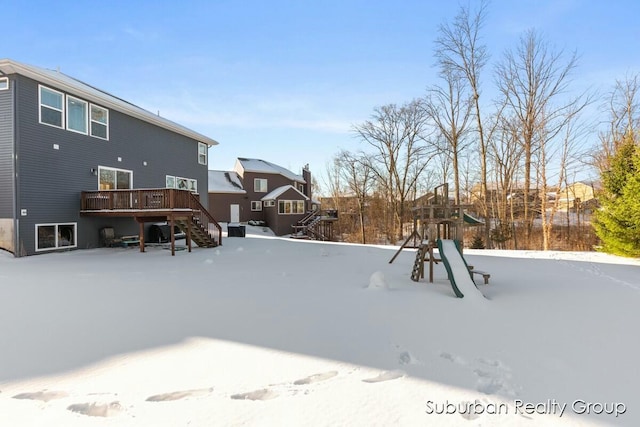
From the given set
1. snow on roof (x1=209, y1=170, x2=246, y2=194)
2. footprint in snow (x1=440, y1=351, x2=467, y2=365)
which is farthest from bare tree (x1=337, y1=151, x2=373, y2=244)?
footprint in snow (x1=440, y1=351, x2=467, y2=365)

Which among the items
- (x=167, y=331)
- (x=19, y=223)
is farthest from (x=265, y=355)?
(x=19, y=223)

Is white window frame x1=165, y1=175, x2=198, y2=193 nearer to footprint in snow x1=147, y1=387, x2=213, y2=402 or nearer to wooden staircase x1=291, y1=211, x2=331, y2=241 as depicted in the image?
wooden staircase x1=291, y1=211, x2=331, y2=241

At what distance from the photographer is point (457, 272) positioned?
628 centimetres

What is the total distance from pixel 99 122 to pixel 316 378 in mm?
14404

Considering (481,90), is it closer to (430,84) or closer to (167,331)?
(430,84)

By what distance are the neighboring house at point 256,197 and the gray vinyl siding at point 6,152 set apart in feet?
59.3

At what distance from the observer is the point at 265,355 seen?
3.32 metres

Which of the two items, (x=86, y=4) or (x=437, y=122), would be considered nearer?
(x=86, y=4)

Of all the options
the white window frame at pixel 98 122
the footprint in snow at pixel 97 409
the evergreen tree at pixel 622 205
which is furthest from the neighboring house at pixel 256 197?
the footprint in snow at pixel 97 409

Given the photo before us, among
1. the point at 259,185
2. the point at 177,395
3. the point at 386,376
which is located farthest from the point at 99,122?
the point at 259,185

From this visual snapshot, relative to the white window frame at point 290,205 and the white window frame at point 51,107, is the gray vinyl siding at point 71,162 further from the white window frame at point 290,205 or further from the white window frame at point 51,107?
the white window frame at point 290,205

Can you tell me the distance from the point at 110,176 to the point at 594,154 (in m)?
26.8

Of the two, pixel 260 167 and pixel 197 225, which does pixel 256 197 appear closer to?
pixel 260 167

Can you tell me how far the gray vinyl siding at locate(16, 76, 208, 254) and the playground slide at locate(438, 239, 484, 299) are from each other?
12.7m
